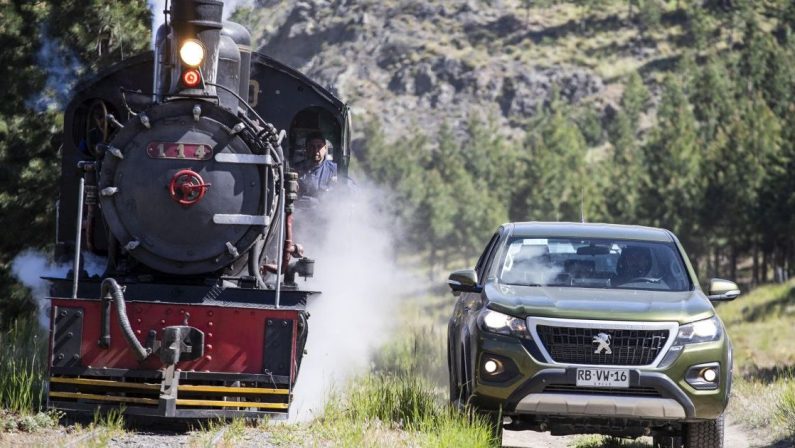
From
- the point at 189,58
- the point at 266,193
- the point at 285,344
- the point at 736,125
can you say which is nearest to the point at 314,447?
the point at 285,344

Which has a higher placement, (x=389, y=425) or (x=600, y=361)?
(x=600, y=361)

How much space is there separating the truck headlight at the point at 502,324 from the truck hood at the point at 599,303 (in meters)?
0.04

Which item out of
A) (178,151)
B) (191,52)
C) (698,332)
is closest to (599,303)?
(698,332)

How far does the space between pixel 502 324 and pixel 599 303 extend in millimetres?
717

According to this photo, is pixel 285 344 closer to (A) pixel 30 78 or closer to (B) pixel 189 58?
Result: (B) pixel 189 58

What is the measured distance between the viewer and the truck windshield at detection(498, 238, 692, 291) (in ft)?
30.2

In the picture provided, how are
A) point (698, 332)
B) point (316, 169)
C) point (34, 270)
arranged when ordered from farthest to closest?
point (34, 270) → point (316, 169) → point (698, 332)

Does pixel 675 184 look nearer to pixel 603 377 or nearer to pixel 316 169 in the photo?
pixel 316 169

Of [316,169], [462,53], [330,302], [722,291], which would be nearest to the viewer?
[722,291]

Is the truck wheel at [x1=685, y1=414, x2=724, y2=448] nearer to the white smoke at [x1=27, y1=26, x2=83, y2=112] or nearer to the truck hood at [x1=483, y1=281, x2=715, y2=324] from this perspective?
the truck hood at [x1=483, y1=281, x2=715, y2=324]

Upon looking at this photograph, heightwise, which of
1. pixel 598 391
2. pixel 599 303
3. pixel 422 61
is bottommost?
pixel 598 391

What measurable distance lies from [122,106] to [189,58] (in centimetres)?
140

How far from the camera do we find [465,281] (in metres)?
9.05

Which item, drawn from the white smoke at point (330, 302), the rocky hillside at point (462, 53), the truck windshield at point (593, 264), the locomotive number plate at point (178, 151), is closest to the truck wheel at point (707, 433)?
the truck windshield at point (593, 264)
